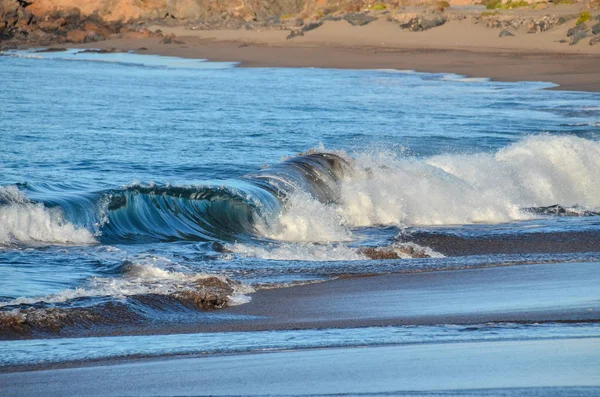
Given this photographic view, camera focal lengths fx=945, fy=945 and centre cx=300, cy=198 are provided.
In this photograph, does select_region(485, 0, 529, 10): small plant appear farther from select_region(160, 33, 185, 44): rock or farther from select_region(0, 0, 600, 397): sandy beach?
select_region(0, 0, 600, 397): sandy beach

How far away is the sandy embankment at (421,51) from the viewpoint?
28.3 m

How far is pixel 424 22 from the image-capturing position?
126ft

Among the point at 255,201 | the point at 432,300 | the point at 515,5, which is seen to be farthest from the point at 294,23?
the point at 432,300

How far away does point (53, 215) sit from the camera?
364 inches

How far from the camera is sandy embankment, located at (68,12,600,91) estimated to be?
28.3m

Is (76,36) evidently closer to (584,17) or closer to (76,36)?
(76,36)

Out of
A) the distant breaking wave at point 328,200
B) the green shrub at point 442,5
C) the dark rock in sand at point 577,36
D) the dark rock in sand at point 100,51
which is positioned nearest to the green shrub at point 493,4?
the green shrub at point 442,5

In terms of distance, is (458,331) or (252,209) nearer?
(458,331)

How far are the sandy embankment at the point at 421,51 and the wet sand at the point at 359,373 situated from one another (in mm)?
20266

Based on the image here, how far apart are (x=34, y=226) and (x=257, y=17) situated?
49903 millimetres

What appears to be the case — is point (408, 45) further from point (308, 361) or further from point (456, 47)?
point (308, 361)

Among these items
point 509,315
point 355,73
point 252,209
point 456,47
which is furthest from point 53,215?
point 456,47

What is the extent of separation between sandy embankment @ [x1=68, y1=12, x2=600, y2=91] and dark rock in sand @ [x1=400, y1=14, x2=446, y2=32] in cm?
29

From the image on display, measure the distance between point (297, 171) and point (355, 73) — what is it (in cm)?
1829
